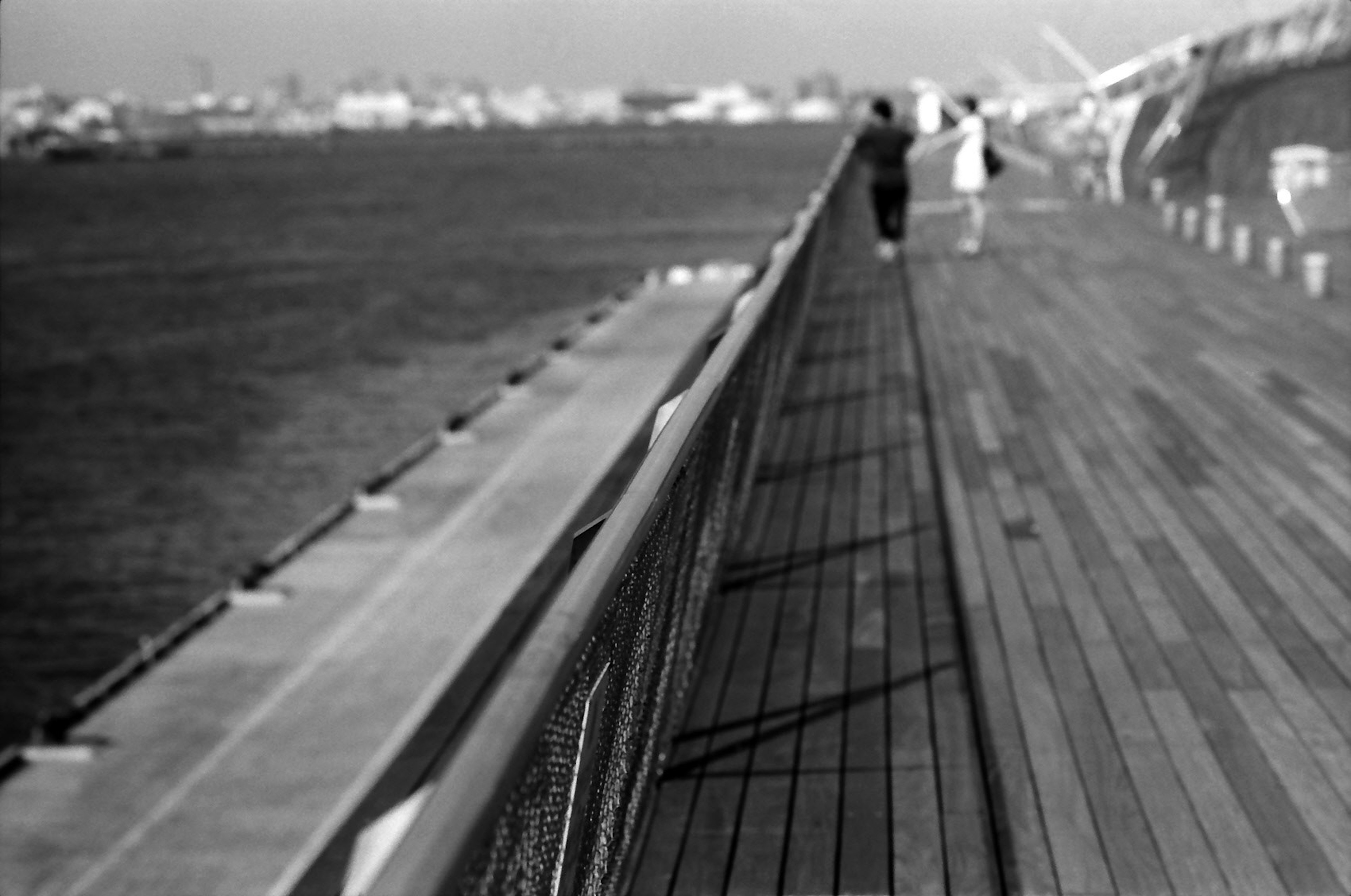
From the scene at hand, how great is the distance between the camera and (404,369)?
156 ft

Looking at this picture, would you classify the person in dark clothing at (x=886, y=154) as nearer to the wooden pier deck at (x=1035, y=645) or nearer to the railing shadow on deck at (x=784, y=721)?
the wooden pier deck at (x=1035, y=645)

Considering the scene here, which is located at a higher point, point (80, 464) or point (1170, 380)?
point (1170, 380)

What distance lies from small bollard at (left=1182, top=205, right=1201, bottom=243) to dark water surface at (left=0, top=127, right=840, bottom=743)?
1393 centimetres

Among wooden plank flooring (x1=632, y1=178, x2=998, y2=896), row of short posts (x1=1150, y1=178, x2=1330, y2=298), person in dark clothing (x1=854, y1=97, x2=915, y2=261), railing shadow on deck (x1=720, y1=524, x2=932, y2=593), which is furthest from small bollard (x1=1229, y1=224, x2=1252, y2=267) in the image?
railing shadow on deck (x1=720, y1=524, x2=932, y2=593)

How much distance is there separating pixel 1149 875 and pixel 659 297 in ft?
132

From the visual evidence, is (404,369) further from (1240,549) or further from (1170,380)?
(1240,549)

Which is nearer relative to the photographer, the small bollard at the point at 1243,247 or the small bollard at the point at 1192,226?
the small bollard at the point at 1243,247

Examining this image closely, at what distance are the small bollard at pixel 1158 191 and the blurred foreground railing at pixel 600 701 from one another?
82.2 ft

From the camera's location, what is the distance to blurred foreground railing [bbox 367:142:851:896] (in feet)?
7.95

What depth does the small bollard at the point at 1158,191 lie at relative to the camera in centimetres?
3089

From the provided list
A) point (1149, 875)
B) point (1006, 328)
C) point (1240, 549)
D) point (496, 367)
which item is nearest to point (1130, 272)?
point (1006, 328)

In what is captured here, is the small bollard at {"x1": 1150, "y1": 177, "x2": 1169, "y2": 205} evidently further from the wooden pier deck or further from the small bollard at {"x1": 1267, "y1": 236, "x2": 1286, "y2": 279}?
the wooden pier deck

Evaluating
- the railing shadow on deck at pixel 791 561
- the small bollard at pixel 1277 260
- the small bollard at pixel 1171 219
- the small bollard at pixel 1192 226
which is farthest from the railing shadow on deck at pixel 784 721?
the small bollard at pixel 1171 219

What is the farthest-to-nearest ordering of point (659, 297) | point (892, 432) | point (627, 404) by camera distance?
point (659, 297), point (627, 404), point (892, 432)
